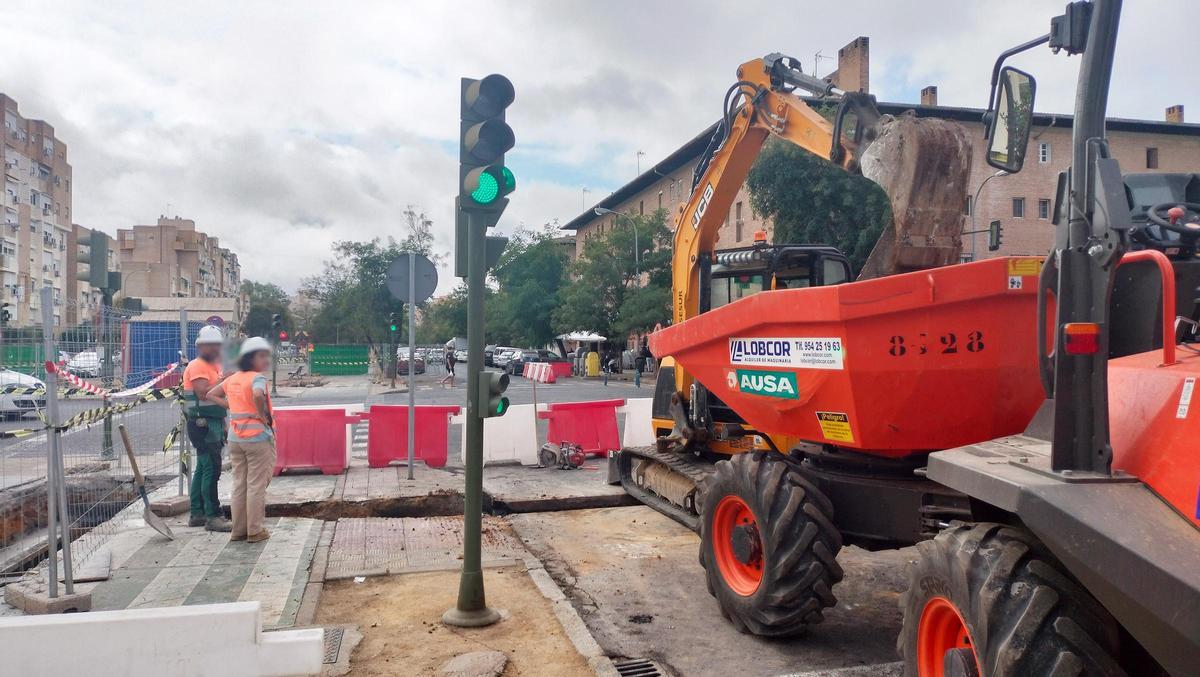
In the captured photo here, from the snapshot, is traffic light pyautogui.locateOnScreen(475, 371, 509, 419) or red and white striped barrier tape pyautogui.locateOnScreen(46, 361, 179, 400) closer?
traffic light pyautogui.locateOnScreen(475, 371, 509, 419)

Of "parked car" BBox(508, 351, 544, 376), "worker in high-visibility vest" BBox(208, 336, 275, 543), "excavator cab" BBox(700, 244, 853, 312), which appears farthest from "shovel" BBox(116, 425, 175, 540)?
"parked car" BBox(508, 351, 544, 376)

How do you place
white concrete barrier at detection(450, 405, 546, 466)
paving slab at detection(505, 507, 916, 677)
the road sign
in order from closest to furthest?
paving slab at detection(505, 507, 916, 677) → the road sign → white concrete barrier at detection(450, 405, 546, 466)

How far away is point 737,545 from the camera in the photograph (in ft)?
17.9

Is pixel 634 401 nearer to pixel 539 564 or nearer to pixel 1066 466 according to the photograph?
pixel 539 564

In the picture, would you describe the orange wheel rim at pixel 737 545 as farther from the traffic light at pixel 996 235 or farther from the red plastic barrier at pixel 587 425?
the red plastic barrier at pixel 587 425

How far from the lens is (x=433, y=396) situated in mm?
27859

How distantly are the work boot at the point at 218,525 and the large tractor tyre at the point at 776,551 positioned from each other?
182 inches

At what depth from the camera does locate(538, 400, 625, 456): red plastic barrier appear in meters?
11.9

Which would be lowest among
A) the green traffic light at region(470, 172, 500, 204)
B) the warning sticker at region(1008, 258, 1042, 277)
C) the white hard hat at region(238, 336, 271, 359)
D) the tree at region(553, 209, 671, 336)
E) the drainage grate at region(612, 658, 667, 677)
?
the drainage grate at region(612, 658, 667, 677)

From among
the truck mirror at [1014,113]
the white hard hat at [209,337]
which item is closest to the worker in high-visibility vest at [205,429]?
the white hard hat at [209,337]

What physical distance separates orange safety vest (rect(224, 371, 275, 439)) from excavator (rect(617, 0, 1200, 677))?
11.4ft

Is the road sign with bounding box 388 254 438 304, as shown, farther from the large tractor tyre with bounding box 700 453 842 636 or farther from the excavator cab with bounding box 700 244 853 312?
the large tractor tyre with bounding box 700 453 842 636

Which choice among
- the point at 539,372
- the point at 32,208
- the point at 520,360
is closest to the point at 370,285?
the point at 520,360

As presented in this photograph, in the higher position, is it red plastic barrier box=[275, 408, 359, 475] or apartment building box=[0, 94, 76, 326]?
apartment building box=[0, 94, 76, 326]
